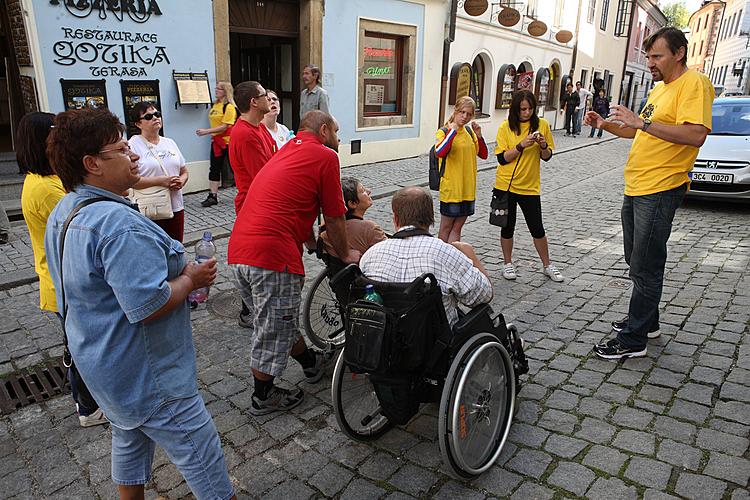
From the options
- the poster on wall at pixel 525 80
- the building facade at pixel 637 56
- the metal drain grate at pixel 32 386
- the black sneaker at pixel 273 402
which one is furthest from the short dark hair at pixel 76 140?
the building facade at pixel 637 56

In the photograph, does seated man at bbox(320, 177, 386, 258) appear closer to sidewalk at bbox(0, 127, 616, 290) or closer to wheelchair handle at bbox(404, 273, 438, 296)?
wheelchair handle at bbox(404, 273, 438, 296)

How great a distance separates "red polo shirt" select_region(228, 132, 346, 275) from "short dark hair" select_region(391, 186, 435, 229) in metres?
0.43

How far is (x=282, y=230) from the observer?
2.94m

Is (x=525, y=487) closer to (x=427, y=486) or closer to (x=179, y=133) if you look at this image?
(x=427, y=486)

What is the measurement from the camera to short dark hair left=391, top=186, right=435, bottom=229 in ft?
9.05

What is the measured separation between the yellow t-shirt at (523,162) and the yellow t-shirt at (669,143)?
1.43 meters

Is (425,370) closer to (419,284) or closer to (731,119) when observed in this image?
(419,284)

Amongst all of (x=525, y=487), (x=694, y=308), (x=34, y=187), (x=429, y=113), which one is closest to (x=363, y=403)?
(x=525, y=487)

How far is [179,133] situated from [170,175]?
494 centimetres

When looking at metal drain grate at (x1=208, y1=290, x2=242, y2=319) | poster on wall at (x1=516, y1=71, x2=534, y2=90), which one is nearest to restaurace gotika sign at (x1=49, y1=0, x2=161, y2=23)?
metal drain grate at (x1=208, y1=290, x2=242, y2=319)

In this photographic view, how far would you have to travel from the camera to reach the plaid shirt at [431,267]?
8.35 feet

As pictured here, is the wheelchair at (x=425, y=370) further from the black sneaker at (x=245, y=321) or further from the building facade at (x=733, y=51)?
the building facade at (x=733, y=51)

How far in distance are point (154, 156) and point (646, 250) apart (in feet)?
11.9

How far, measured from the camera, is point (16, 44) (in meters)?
7.52
